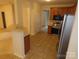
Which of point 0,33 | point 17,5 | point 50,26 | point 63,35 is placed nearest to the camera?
point 63,35

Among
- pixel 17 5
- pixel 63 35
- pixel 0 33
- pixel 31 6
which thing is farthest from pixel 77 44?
pixel 31 6

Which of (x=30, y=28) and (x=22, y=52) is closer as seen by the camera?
(x=22, y=52)

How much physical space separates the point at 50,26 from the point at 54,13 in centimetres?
115

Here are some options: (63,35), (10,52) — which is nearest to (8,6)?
(10,52)

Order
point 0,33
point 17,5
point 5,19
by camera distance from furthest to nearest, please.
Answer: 1. point 5,19
2. point 0,33
3. point 17,5

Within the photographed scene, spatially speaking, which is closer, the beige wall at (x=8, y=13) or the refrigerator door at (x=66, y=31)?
the refrigerator door at (x=66, y=31)

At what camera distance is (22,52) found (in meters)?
3.73

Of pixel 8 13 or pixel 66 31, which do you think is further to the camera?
pixel 8 13

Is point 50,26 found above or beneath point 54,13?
beneath

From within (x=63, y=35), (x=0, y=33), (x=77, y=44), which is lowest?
(x=0, y=33)

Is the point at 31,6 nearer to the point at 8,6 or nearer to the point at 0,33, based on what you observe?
the point at 8,6

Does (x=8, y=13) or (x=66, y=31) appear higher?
(x=8, y=13)

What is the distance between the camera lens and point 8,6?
6203mm

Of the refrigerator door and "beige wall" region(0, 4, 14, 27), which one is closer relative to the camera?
the refrigerator door
